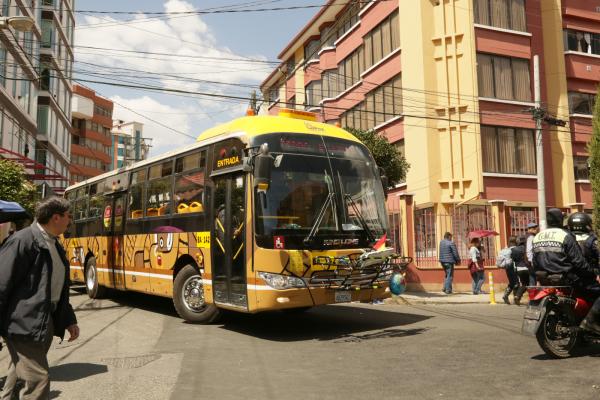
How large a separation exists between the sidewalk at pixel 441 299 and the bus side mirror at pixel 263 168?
7158 mm

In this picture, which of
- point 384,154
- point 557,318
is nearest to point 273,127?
point 557,318

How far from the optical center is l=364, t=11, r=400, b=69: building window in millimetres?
25102

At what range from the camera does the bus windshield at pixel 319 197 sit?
802 centimetres

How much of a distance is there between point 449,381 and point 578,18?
88.8ft

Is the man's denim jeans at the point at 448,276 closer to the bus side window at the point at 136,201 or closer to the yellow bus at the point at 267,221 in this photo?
the yellow bus at the point at 267,221

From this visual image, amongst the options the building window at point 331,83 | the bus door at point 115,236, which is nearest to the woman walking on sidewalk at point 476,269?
the bus door at point 115,236

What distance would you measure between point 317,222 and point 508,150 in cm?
1754

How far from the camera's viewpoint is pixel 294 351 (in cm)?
727

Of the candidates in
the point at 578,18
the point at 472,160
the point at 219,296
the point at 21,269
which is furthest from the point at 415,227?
the point at 578,18

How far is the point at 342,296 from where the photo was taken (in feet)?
27.1

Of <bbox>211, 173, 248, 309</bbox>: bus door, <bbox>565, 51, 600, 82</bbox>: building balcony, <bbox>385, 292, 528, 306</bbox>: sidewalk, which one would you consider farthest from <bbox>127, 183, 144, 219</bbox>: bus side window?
<bbox>565, 51, 600, 82</bbox>: building balcony

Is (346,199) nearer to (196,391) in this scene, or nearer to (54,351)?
(196,391)

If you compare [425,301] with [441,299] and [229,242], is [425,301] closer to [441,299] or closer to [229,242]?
[441,299]

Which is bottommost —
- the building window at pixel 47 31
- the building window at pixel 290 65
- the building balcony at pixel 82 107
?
the building window at pixel 290 65
